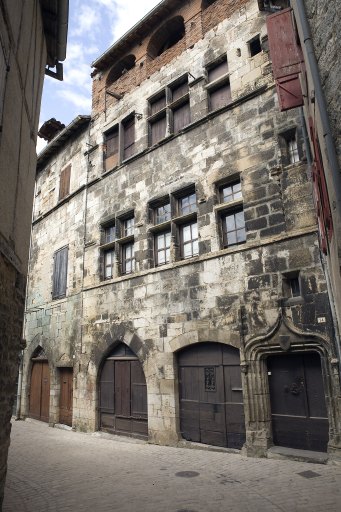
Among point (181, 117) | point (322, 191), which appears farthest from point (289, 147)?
point (322, 191)

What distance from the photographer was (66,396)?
35.7 ft

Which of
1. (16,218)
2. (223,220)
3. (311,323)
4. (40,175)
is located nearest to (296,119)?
(223,220)

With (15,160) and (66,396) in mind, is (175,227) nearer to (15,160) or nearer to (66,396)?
(15,160)

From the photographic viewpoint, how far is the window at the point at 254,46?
826 centimetres

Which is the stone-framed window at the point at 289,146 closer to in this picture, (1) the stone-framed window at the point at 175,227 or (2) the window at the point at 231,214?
(2) the window at the point at 231,214

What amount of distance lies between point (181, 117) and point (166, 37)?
→ 137 inches

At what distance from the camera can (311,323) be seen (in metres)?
6.11

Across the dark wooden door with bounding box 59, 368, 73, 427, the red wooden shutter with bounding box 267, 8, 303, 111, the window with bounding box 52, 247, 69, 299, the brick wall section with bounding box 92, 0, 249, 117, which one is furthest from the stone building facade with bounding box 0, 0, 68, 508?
the window with bounding box 52, 247, 69, 299

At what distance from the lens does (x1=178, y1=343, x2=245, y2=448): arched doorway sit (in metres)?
6.88

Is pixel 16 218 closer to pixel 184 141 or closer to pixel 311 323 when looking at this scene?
pixel 311 323

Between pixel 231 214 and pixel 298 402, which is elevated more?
pixel 231 214

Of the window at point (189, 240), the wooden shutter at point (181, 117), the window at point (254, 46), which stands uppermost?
the window at point (254, 46)

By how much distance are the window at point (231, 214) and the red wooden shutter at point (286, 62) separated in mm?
2176

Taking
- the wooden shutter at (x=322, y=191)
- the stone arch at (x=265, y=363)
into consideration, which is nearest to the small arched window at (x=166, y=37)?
the wooden shutter at (x=322, y=191)
